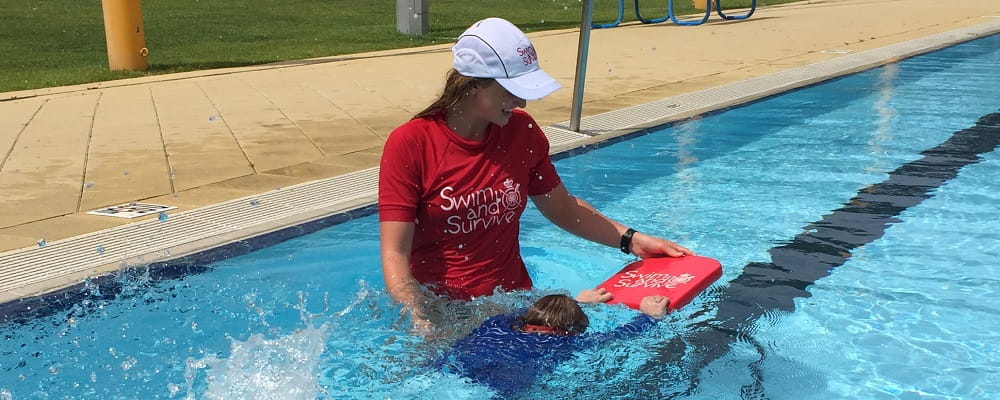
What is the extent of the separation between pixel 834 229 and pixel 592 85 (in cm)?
488

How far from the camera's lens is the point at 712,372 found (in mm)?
3879

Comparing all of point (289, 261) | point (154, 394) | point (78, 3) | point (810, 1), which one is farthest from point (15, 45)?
point (810, 1)

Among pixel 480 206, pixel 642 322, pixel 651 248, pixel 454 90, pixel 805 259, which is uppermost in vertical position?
pixel 454 90

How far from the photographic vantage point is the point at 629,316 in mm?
3852

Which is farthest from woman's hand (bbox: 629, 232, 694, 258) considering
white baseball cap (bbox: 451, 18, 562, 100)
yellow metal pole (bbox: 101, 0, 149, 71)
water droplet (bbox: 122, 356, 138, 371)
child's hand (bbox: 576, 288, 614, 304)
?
yellow metal pole (bbox: 101, 0, 149, 71)

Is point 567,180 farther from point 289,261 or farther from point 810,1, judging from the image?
point 810,1

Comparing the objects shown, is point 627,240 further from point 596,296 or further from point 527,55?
point 527,55

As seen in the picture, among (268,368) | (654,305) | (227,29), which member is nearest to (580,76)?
(654,305)

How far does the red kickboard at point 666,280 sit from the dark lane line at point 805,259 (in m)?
0.29

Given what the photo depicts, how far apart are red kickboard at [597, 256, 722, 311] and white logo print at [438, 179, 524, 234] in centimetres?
58

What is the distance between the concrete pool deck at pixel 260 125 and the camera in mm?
5004

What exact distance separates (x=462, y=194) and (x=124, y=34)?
842 centimetres

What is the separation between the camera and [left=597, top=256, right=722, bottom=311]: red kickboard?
12.4ft

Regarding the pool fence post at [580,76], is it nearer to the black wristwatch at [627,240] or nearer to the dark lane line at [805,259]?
the dark lane line at [805,259]
